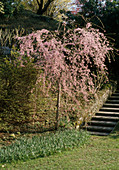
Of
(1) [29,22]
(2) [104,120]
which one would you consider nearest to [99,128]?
(2) [104,120]

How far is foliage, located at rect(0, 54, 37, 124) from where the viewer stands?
7.03 metres

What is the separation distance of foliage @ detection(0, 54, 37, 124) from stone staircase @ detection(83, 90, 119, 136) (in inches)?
82.4

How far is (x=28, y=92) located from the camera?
284 inches

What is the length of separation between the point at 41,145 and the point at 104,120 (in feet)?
11.1

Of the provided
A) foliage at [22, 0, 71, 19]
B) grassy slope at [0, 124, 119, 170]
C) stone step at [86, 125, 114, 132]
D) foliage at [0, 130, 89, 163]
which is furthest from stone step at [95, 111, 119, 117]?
foliage at [22, 0, 71, 19]

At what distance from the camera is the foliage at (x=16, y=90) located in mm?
7031

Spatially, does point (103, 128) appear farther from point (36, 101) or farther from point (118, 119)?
point (36, 101)

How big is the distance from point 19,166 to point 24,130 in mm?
2182

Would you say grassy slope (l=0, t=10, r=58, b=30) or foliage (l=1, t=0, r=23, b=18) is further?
foliage (l=1, t=0, r=23, b=18)

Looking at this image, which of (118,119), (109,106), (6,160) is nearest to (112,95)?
(109,106)

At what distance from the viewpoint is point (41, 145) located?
214 inches

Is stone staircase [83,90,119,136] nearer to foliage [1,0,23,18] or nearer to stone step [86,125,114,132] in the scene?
stone step [86,125,114,132]

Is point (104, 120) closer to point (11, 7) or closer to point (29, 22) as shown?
point (29, 22)

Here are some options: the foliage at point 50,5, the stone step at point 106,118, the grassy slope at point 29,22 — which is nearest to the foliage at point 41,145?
the stone step at point 106,118
